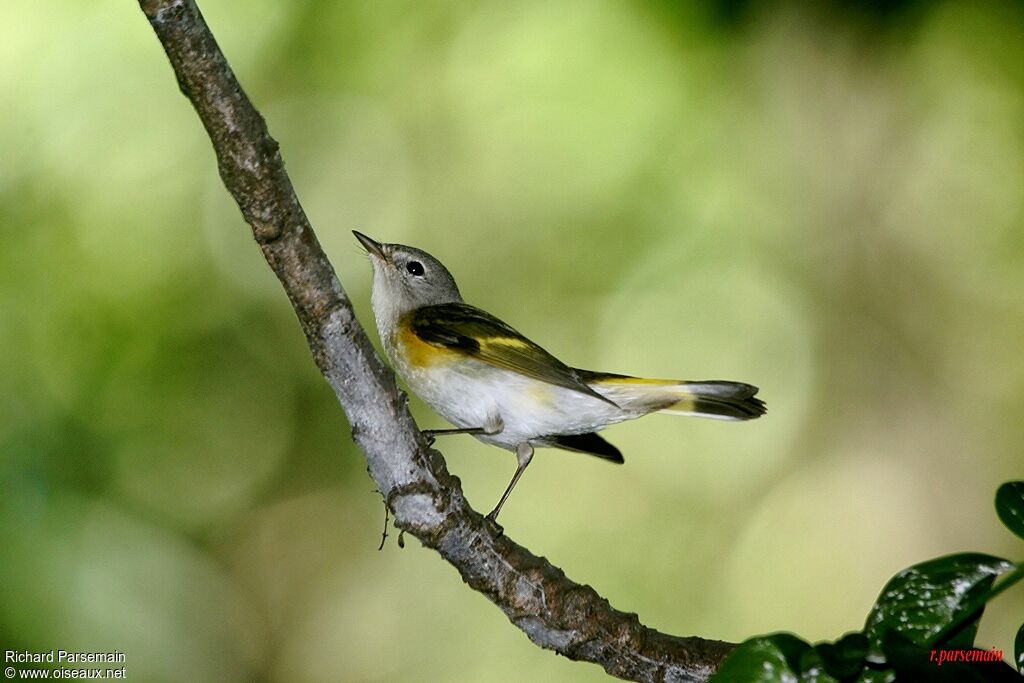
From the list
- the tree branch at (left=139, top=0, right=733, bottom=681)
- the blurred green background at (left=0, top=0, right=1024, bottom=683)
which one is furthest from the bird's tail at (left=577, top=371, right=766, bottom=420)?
the blurred green background at (left=0, top=0, right=1024, bottom=683)

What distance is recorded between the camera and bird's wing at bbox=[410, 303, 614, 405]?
3.62m

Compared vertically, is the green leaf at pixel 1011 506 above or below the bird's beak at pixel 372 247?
below

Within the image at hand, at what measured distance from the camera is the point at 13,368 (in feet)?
17.1

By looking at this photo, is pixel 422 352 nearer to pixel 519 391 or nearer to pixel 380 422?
pixel 519 391

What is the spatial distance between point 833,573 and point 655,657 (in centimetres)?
375

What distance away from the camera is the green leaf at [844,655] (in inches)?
51.5

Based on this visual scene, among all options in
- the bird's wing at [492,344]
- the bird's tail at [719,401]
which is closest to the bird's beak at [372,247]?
the bird's wing at [492,344]

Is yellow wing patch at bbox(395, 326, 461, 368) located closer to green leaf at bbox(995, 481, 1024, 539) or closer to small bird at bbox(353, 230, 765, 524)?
small bird at bbox(353, 230, 765, 524)

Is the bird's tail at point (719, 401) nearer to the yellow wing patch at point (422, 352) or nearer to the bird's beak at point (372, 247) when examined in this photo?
the yellow wing patch at point (422, 352)

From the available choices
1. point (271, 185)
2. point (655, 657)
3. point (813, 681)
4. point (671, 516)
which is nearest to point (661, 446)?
point (671, 516)

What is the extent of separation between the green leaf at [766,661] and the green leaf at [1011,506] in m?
0.39

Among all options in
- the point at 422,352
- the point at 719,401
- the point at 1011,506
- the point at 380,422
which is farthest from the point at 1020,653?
the point at 422,352

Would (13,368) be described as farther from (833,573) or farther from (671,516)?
(833,573)

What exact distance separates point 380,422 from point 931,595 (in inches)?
62.1
